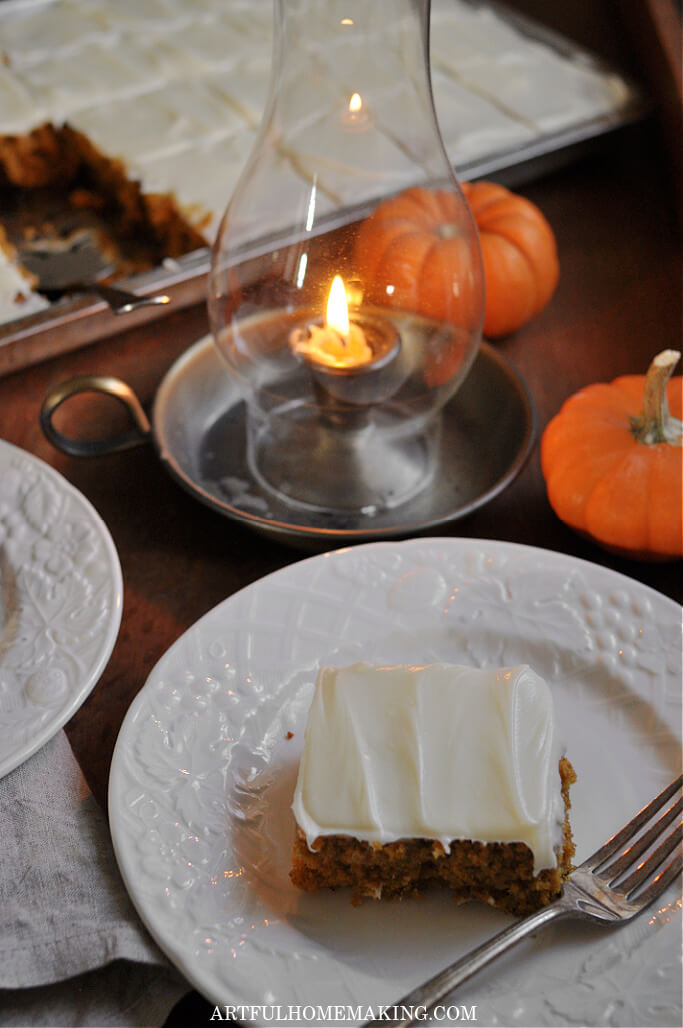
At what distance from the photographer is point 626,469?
26.3 inches

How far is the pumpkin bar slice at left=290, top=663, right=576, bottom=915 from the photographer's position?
441mm

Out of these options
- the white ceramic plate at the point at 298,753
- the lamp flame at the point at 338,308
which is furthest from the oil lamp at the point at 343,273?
the white ceramic plate at the point at 298,753

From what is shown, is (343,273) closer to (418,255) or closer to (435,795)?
(418,255)

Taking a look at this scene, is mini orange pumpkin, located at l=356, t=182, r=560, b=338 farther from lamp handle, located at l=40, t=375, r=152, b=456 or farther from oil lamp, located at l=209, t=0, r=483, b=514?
lamp handle, located at l=40, t=375, r=152, b=456

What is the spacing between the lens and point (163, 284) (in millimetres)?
913

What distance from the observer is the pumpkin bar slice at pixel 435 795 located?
17.4 inches

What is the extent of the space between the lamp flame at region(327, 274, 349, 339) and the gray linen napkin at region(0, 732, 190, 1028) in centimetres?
37

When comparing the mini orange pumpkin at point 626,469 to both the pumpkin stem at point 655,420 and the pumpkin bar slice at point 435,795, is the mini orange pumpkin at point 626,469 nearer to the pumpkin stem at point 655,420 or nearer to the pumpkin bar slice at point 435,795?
the pumpkin stem at point 655,420

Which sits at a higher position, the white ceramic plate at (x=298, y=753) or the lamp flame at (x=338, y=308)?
the lamp flame at (x=338, y=308)

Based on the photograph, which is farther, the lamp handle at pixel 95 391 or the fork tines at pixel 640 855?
the lamp handle at pixel 95 391

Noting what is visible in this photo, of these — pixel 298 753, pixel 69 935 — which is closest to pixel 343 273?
pixel 298 753

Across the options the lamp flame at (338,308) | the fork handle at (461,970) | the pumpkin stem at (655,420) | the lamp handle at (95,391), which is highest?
the lamp flame at (338,308)

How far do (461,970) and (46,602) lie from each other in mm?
327

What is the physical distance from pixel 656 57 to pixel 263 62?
484 mm
